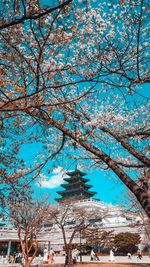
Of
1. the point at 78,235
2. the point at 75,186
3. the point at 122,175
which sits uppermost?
the point at 75,186

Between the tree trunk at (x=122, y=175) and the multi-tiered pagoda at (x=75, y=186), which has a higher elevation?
the multi-tiered pagoda at (x=75, y=186)

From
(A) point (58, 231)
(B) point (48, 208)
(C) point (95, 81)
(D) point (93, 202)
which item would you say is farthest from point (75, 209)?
(C) point (95, 81)

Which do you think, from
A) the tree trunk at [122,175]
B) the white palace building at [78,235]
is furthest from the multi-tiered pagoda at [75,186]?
the tree trunk at [122,175]

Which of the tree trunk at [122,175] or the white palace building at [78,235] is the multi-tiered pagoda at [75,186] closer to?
the white palace building at [78,235]

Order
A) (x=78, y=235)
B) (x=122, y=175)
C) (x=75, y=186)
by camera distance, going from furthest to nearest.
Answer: (x=75, y=186), (x=78, y=235), (x=122, y=175)

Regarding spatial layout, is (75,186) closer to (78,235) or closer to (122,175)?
(78,235)

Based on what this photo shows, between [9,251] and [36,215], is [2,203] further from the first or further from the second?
[9,251]

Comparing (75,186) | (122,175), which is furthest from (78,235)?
Result: (122,175)

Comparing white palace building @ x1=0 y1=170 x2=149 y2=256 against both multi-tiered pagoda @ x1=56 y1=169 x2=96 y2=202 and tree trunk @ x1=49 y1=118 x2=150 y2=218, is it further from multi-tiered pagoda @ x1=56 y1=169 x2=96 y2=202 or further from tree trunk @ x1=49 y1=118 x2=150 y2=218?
tree trunk @ x1=49 y1=118 x2=150 y2=218

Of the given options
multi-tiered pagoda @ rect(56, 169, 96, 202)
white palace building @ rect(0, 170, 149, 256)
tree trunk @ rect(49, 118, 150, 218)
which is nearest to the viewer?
tree trunk @ rect(49, 118, 150, 218)

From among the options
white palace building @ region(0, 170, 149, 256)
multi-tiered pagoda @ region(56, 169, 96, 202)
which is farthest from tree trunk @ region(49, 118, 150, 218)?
multi-tiered pagoda @ region(56, 169, 96, 202)

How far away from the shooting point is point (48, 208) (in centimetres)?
2742

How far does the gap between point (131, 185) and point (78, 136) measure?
136cm

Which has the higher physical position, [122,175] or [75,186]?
[75,186]
